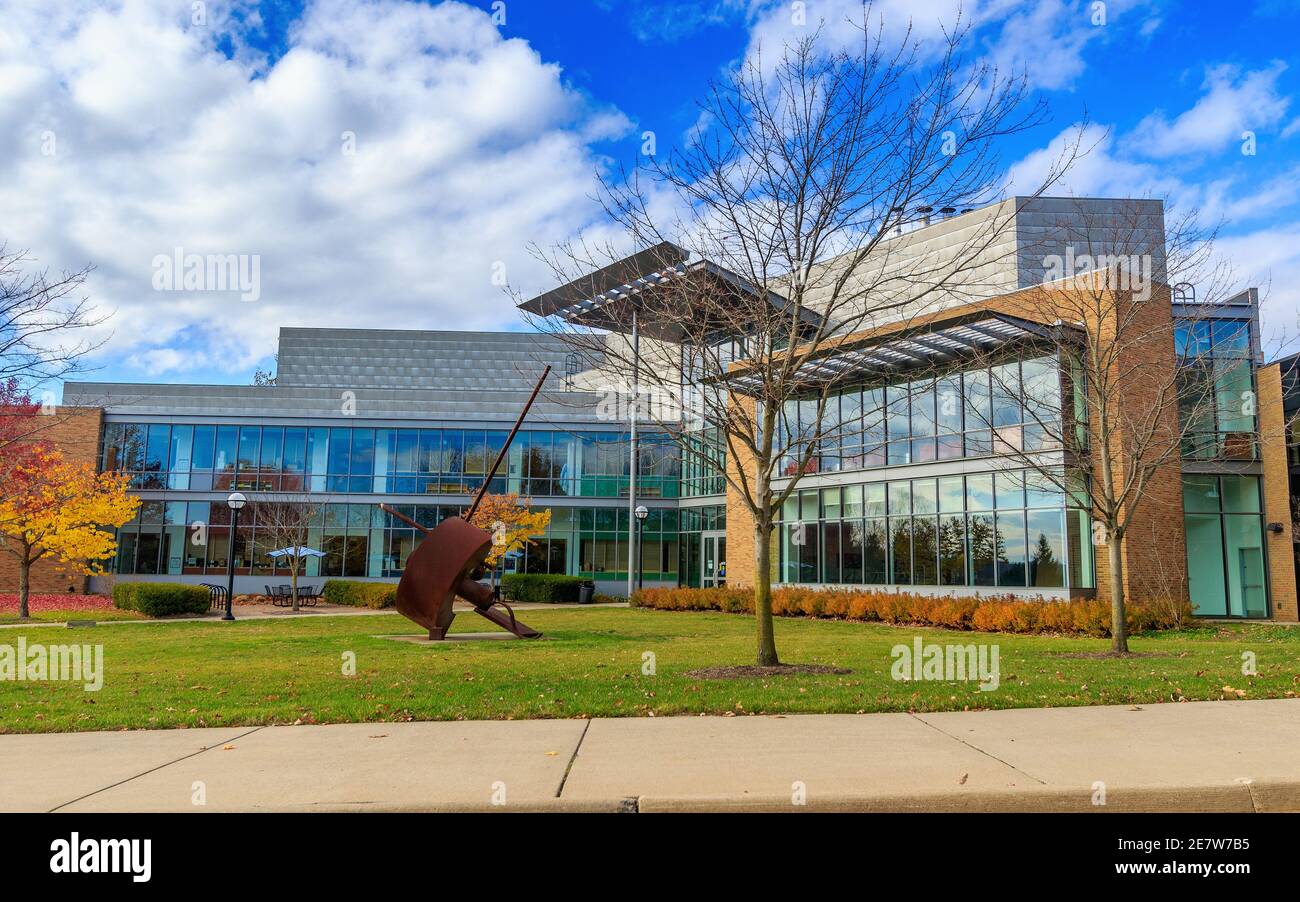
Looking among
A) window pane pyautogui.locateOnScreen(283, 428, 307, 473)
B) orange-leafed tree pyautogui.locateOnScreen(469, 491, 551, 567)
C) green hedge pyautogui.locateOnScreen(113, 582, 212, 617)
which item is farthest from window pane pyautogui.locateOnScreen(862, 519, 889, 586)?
window pane pyautogui.locateOnScreen(283, 428, 307, 473)

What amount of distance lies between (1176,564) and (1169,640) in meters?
5.58

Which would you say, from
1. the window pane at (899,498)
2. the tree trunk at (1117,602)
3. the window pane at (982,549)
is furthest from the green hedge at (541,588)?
the tree trunk at (1117,602)

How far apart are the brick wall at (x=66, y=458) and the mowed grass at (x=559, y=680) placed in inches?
857

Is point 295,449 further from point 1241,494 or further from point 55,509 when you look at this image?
point 1241,494

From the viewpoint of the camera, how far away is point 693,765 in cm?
635

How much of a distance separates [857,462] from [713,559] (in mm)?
11381

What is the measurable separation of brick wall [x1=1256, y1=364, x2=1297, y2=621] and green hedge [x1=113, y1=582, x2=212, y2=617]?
2813cm

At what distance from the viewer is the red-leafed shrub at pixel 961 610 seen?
63.2ft

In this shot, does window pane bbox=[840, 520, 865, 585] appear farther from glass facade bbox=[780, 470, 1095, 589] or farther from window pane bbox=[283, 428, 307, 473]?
window pane bbox=[283, 428, 307, 473]

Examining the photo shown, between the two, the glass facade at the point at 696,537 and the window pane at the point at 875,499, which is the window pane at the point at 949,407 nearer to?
the window pane at the point at 875,499

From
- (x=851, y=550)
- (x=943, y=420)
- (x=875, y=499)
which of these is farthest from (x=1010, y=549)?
(x=851, y=550)

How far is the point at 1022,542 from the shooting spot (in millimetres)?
23000

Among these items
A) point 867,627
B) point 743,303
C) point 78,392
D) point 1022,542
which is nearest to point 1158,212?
point 1022,542

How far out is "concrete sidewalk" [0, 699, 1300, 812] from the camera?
5.45 metres
